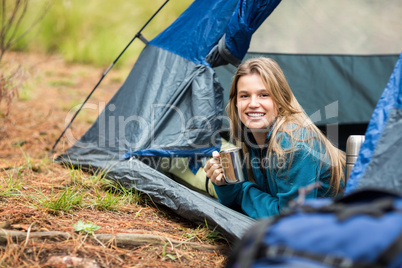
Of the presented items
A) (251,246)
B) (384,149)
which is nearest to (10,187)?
(251,246)

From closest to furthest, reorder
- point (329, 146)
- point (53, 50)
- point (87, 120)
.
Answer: point (329, 146) < point (87, 120) < point (53, 50)

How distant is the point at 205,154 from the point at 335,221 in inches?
61.7

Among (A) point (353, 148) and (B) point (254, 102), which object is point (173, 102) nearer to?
(B) point (254, 102)

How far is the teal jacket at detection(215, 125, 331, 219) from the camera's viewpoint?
1879 mm

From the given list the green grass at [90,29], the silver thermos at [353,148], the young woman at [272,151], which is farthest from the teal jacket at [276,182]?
the green grass at [90,29]

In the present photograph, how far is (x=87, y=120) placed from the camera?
13.5ft

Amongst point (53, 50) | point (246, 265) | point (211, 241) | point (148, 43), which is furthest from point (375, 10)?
point (53, 50)

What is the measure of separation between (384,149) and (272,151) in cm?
61

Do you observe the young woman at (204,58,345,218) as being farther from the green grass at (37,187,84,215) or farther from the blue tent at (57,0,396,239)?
the green grass at (37,187,84,215)

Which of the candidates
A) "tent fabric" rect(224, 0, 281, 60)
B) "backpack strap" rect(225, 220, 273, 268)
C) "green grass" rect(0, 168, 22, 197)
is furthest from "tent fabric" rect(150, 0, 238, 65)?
A: "backpack strap" rect(225, 220, 273, 268)

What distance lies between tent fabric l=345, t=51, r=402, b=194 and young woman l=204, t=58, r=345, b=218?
45 centimetres

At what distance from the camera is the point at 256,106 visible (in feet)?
6.58

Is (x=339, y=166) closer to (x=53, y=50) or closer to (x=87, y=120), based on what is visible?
(x=87, y=120)

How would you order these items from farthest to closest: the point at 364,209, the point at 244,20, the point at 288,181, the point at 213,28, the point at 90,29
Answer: the point at 90,29 → the point at 213,28 → the point at 244,20 → the point at 288,181 → the point at 364,209
